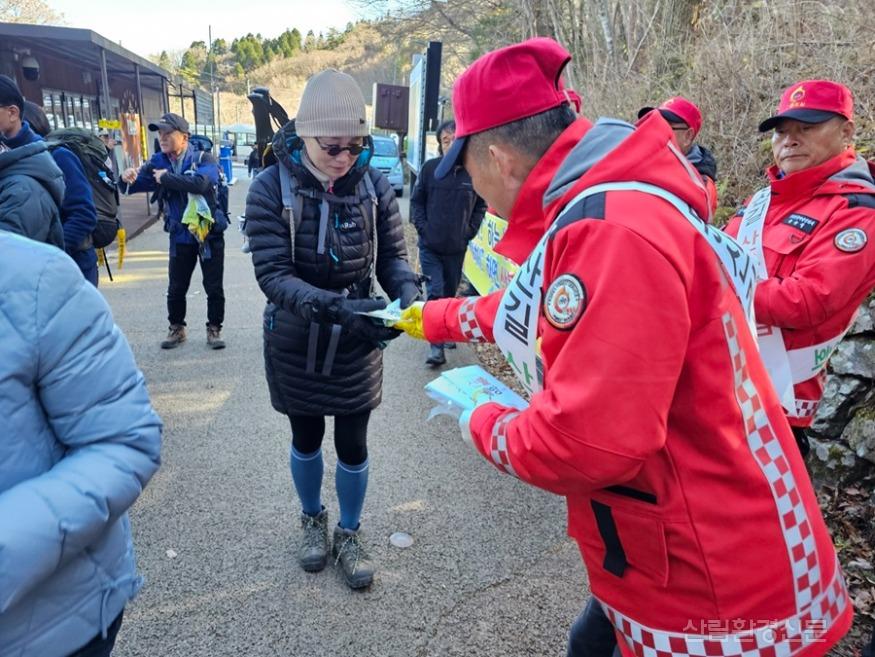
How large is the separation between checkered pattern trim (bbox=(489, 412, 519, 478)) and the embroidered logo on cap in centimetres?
186

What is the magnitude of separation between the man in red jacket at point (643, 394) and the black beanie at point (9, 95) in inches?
141

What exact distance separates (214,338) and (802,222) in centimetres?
531

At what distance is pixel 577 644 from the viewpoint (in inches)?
74.9

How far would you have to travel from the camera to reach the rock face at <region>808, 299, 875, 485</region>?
3.41 m

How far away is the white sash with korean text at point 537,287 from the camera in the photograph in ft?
3.91

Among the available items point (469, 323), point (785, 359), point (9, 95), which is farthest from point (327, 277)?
point (9, 95)

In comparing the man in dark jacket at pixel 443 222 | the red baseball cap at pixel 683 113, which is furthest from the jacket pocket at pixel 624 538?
the man in dark jacket at pixel 443 222

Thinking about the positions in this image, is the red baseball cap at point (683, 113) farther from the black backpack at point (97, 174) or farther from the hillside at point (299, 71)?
the hillside at point (299, 71)

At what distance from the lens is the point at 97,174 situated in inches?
195

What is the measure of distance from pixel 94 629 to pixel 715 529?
4.37 ft

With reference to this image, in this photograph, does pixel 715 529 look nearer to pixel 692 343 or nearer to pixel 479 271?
pixel 692 343

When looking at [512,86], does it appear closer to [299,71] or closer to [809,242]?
[809,242]

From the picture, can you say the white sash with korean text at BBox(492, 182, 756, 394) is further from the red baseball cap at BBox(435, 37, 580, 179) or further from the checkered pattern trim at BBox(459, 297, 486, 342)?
the checkered pattern trim at BBox(459, 297, 486, 342)

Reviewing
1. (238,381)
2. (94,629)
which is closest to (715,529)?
(94,629)
